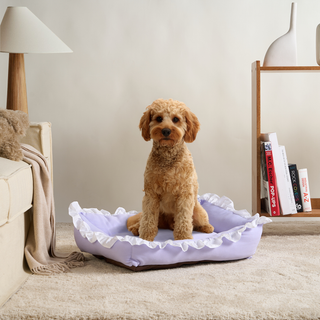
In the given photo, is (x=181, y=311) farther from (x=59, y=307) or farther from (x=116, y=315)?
(x=59, y=307)

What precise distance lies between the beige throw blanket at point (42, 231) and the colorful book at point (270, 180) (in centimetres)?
107

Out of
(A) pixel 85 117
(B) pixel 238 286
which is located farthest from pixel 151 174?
(A) pixel 85 117

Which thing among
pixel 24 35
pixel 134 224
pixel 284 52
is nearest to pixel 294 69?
pixel 284 52

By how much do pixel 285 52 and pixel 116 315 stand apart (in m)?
1.67

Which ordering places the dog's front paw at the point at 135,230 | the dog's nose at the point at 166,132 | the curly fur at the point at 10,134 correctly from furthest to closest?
the dog's front paw at the point at 135,230 < the dog's nose at the point at 166,132 < the curly fur at the point at 10,134

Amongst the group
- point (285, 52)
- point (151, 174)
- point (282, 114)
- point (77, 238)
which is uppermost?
point (285, 52)

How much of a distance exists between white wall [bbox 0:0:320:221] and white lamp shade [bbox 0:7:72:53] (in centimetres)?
52

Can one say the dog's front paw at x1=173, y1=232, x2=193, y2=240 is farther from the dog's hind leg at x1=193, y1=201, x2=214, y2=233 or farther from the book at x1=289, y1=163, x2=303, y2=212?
the book at x1=289, y1=163, x2=303, y2=212

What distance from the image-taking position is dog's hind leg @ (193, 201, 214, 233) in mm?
1828

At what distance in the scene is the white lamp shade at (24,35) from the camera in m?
1.86

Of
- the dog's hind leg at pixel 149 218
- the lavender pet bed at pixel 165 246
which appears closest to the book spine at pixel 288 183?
the lavender pet bed at pixel 165 246

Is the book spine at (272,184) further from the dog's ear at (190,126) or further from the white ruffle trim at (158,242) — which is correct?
the dog's ear at (190,126)

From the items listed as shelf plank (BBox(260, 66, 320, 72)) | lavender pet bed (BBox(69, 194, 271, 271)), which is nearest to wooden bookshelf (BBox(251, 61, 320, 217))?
shelf plank (BBox(260, 66, 320, 72))

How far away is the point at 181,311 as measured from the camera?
1.14 meters
